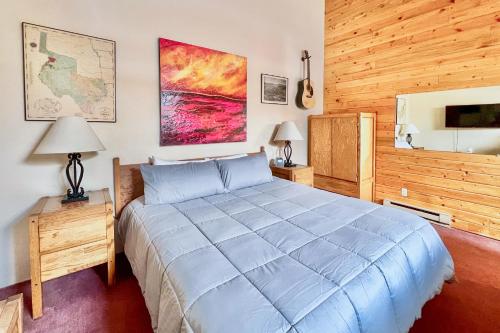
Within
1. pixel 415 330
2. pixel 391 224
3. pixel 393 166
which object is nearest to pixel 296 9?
pixel 393 166

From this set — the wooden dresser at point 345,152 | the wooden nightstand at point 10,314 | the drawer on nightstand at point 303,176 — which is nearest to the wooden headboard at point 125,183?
the wooden nightstand at point 10,314

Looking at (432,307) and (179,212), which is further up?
(179,212)

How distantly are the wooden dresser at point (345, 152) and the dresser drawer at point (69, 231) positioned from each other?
9.56 feet

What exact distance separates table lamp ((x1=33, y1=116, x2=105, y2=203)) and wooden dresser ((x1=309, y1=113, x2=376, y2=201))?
2.86m

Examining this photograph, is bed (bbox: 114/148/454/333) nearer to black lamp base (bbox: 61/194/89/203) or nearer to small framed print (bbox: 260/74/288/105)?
black lamp base (bbox: 61/194/89/203)

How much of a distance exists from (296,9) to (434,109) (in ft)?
7.25

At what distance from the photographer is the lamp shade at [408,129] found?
10.4ft

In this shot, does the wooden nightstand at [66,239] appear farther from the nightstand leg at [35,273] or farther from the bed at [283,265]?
the bed at [283,265]

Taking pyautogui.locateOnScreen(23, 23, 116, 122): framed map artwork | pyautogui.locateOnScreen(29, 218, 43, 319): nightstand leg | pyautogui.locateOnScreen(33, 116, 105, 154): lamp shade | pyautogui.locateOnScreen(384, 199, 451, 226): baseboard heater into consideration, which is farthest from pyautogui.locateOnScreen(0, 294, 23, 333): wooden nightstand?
pyautogui.locateOnScreen(384, 199, 451, 226): baseboard heater

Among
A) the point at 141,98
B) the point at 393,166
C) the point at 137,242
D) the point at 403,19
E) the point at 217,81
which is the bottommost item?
the point at 137,242

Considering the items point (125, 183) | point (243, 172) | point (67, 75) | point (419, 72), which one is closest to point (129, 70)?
point (67, 75)

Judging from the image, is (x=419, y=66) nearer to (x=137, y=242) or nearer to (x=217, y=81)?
(x=217, y=81)

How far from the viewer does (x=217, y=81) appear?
2795 mm

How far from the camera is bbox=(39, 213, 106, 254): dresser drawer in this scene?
63.9 inches
